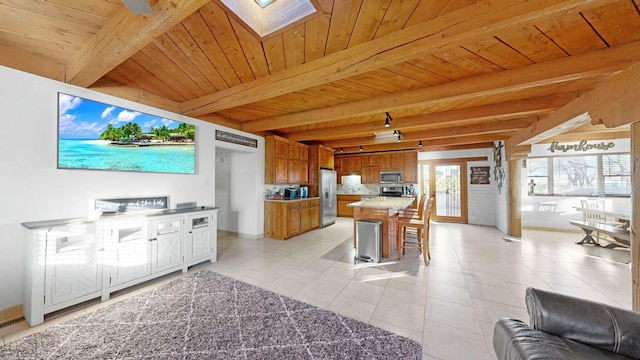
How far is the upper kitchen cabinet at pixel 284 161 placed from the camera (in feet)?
16.7

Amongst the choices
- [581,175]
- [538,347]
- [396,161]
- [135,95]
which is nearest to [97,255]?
[135,95]

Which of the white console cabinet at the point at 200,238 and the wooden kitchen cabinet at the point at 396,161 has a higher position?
the wooden kitchen cabinet at the point at 396,161

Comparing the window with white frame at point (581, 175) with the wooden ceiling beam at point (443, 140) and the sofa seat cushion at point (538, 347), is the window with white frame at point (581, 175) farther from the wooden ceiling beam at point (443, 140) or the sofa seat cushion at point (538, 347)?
the sofa seat cushion at point (538, 347)

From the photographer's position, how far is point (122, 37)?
1681mm

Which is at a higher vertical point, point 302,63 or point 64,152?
point 302,63

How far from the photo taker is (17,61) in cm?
213

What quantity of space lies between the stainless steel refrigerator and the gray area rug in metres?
3.89

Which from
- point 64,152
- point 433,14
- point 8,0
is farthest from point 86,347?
point 433,14

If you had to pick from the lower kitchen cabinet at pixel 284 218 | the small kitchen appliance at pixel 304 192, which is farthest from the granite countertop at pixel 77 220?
the small kitchen appliance at pixel 304 192

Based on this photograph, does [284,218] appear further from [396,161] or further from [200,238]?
[396,161]

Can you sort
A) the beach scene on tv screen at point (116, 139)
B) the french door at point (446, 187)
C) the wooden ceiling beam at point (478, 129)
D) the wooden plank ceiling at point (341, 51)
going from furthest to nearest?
1. the french door at point (446, 187)
2. the wooden ceiling beam at point (478, 129)
3. the beach scene on tv screen at point (116, 139)
4. the wooden plank ceiling at point (341, 51)

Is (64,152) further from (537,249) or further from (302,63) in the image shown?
(537,249)

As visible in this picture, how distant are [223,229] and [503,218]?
7.56 metres

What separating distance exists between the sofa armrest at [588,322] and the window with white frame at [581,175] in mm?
6532
